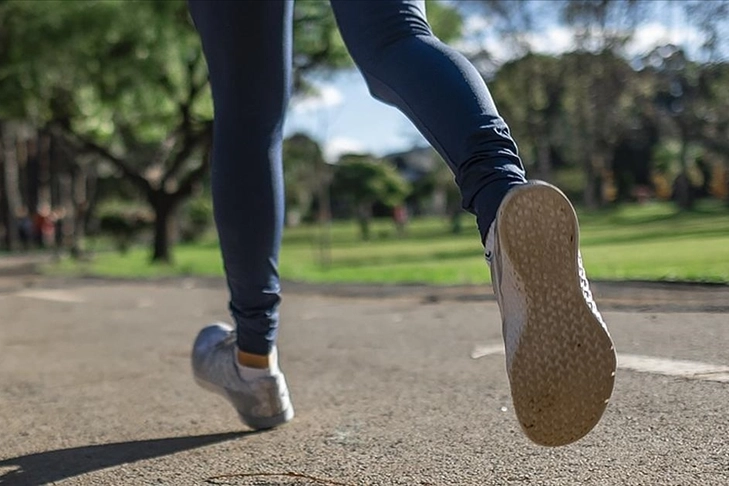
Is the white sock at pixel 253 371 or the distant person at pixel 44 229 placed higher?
the white sock at pixel 253 371

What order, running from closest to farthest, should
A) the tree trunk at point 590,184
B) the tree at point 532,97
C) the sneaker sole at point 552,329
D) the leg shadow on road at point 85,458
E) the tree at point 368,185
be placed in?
the sneaker sole at point 552,329 → the leg shadow on road at point 85,458 → the tree at point 532,97 → the tree trunk at point 590,184 → the tree at point 368,185

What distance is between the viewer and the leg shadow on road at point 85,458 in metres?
1.43

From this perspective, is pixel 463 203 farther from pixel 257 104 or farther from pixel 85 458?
pixel 85 458

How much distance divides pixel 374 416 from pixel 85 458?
1.75 feet

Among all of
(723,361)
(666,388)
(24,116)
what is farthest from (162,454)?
(24,116)

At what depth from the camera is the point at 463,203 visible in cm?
119

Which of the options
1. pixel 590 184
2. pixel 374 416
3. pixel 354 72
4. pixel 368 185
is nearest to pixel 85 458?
pixel 374 416

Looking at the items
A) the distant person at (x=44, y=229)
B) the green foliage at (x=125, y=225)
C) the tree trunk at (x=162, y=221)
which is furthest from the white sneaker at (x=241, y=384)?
the distant person at (x=44, y=229)

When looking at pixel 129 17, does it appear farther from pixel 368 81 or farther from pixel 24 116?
pixel 368 81

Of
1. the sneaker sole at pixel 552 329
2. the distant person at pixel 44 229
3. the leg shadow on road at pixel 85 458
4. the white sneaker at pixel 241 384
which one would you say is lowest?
the distant person at pixel 44 229

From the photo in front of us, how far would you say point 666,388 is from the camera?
1.69 metres

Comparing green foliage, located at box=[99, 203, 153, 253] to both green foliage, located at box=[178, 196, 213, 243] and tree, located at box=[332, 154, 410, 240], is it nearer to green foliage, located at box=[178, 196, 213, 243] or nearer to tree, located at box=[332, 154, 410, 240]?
green foliage, located at box=[178, 196, 213, 243]

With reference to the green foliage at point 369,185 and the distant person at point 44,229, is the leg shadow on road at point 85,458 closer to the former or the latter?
the distant person at point 44,229

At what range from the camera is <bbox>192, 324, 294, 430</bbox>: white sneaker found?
168 cm
